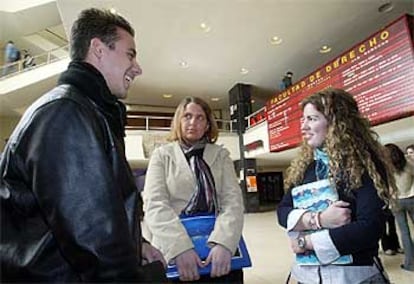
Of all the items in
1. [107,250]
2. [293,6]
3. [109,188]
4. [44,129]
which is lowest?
[107,250]

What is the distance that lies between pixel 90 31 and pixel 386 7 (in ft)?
20.2

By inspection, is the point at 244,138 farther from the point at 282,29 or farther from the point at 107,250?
the point at 107,250

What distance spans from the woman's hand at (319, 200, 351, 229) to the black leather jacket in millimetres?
702

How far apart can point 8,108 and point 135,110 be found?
13.4 ft

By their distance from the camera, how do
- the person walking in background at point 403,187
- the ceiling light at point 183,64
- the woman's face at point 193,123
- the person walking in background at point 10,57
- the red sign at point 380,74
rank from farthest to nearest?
the person walking in background at point 10,57, the ceiling light at point 183,64, the red sign at point 380,74, the person walking in background at point 403,187, the woman's face at point 193,123

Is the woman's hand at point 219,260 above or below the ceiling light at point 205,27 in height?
below

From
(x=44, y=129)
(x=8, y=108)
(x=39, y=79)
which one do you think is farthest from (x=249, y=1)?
(x=8, y=108)

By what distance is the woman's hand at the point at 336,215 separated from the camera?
3.45 feet

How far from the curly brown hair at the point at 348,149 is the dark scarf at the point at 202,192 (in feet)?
1.19

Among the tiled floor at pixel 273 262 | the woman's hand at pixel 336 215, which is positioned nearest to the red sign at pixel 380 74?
the tiled floor at pixel 273 262

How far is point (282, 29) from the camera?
6180 millimetres

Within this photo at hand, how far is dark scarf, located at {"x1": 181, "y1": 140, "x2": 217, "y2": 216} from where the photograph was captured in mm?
1401

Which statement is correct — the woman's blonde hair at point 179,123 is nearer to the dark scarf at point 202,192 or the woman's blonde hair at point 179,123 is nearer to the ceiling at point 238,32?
the dark scarf at point 202,192

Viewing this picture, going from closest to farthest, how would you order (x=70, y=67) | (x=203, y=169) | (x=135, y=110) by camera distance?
(x=70, y=67) < (x=203, y=169) < (x=135, y=110)
